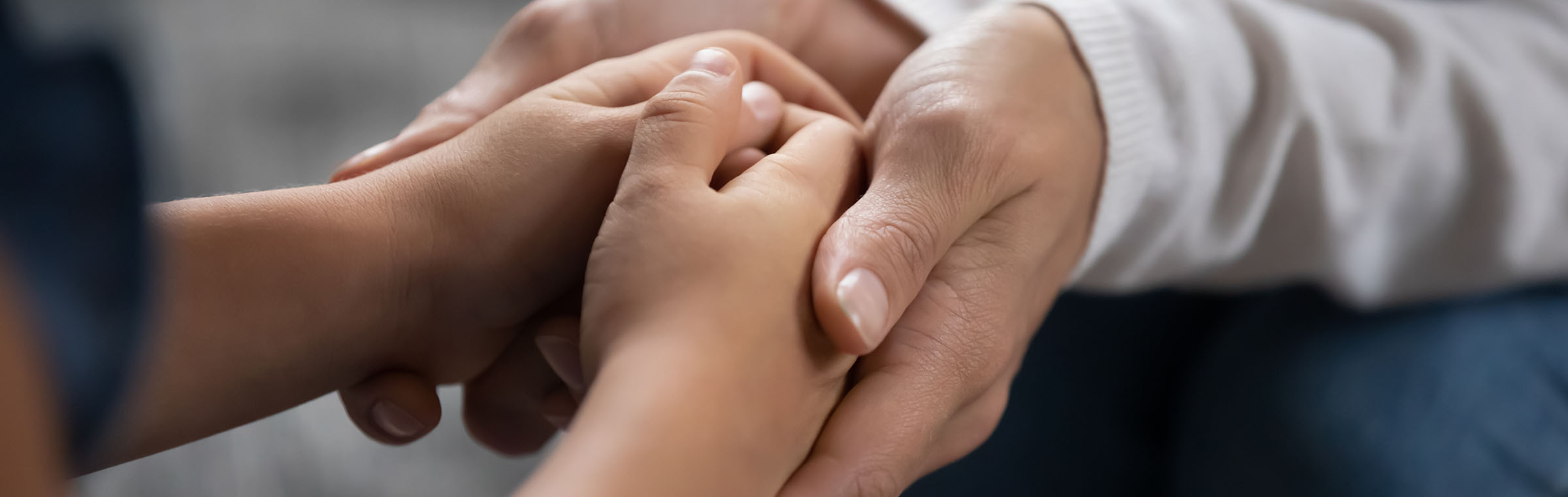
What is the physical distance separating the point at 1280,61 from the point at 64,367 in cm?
72

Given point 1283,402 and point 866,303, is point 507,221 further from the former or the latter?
point 1283,402

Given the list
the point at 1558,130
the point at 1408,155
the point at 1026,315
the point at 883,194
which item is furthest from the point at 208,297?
the point at 1558,130

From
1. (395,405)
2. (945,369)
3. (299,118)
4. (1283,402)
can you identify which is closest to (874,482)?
(945,369)

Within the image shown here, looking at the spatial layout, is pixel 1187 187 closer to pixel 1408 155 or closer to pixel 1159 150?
pixel 1159 150

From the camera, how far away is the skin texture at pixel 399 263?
1.59ft

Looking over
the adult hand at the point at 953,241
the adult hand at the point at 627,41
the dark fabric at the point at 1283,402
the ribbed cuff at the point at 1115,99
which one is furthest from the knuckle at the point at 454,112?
the dark fabric at the point at 1283,402

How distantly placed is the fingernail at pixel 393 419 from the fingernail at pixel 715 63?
0.26m

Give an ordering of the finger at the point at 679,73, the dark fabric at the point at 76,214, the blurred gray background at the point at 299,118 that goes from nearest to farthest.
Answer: the dark fabric at the point at 76,214
the finger at the point at 679,73
the blurred gray background at the point at 299,118

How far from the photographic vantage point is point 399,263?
537mm

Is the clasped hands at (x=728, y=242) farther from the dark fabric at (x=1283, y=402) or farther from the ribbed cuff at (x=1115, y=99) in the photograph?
the dark fabric at (x=1283, y=402)

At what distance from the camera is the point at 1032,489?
826mm

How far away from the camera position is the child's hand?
38cm

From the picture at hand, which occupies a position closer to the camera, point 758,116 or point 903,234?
point 903,234

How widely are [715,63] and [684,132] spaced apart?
7 centimetres
